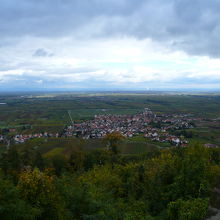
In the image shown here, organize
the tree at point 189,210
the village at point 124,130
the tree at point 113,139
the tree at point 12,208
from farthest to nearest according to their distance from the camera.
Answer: the village at point 124,130 → the tree at point 113,139 → the tree at point 189,210 → the tree at point 12,208

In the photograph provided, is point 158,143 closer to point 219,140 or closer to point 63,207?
point 219,140

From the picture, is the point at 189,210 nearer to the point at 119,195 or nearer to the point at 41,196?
the point at 41,196

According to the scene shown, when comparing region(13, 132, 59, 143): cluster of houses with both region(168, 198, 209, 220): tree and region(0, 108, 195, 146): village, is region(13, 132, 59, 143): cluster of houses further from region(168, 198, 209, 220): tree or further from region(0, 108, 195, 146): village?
region(168, 198, 209, 220): tree

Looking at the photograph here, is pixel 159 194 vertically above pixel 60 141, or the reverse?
pixel 159 194

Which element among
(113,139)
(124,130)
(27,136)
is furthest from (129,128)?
(113,139)

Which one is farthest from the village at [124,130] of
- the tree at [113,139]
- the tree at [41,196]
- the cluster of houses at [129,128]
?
the tree at [41,196]

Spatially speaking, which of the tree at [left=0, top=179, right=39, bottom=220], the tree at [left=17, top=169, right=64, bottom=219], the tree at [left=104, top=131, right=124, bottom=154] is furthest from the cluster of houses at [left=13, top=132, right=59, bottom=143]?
the tree at [left=0, top=179, right=39, bottom=220]

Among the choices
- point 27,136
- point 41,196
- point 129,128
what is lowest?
point 27,136

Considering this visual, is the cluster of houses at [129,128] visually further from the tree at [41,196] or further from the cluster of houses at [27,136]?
the tree at [41,196]

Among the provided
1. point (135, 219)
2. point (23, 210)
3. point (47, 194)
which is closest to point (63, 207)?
point (47, 194)

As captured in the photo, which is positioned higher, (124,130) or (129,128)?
(129,128)

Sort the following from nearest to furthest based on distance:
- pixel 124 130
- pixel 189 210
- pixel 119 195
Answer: pixel 189 210 < pixel 119 195 < pixel 124 130
